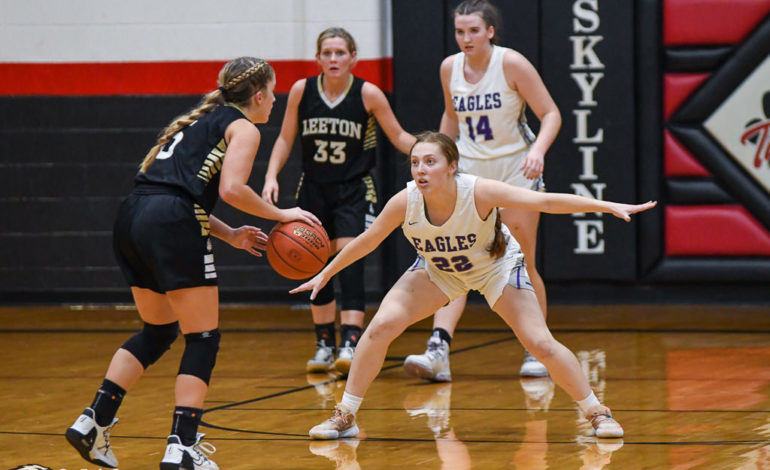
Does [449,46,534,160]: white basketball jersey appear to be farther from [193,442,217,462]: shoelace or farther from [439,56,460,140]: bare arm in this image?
[193,442,217,462]: shoelace

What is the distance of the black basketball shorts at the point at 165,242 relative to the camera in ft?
12.5

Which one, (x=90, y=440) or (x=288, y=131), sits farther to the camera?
(x=288, y=131)

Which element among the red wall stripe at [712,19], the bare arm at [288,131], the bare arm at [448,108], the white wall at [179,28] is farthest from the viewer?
the white wall at [179,28]

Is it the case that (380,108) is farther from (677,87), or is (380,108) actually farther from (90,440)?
(677,87)

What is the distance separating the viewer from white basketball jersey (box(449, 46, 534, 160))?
5.54 metres

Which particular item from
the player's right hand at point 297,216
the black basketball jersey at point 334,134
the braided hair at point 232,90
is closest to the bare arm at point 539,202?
the player's right hand at point 297,216

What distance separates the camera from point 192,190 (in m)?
3.88

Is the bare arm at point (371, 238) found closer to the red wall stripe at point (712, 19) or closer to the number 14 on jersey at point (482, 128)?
the number 14 on jersey at point (482, 128)

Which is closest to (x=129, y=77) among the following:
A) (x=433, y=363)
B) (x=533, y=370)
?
(x=433, y=363)

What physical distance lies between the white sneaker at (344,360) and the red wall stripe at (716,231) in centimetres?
306

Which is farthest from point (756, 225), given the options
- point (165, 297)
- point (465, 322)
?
point (165, 297)

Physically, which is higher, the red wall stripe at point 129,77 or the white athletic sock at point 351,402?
the red wall stripe at point 129,77

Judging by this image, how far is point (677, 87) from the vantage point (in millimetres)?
7879

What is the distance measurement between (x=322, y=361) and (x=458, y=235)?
1.81 meters
